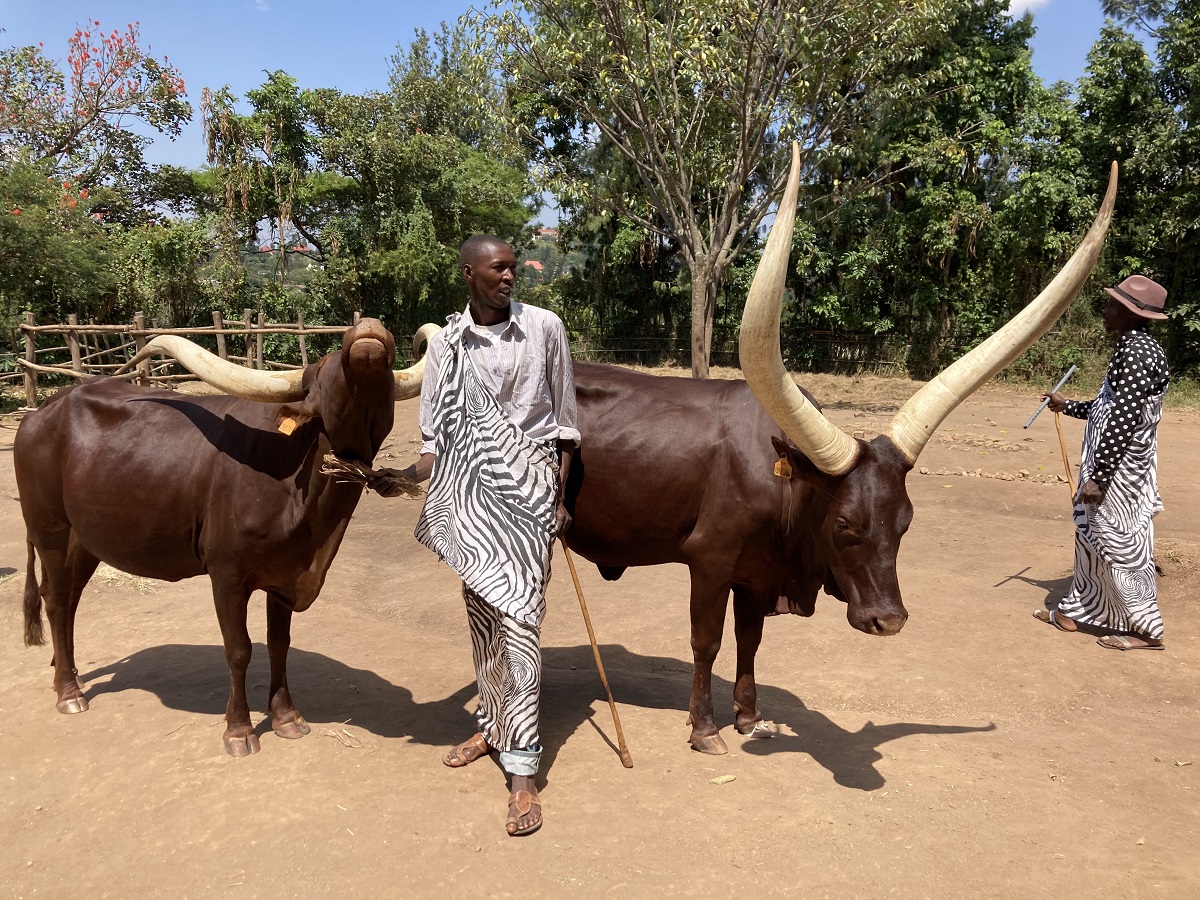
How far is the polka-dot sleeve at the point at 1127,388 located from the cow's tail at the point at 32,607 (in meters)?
6.08

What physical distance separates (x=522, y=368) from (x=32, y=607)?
3388 mm

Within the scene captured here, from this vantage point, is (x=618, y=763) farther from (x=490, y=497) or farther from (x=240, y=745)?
(x=240, y=745)

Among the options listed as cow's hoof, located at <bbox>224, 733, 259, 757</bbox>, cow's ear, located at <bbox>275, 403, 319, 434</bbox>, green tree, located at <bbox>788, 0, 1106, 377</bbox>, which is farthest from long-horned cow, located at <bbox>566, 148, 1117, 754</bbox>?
green tree, located at <bbox>788, 0, 1106, 377</bbox>

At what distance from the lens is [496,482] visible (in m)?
3.28

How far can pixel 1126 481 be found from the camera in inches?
213

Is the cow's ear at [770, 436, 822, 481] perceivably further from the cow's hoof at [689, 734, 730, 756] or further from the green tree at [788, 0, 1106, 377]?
the green tree at [788, 0, 1106, 377]

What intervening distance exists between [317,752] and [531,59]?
1372cm

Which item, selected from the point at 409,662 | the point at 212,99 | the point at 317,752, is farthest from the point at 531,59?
the point at 317,752

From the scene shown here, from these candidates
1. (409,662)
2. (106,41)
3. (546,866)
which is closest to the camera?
(546,866)

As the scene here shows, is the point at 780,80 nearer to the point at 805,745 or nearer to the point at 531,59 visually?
the point at 531,59

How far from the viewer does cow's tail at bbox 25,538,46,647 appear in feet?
15.6

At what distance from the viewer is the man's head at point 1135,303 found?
522 cm

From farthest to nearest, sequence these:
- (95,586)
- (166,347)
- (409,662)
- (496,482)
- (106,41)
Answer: (106,41) < (95,586) < (409,662) < (166,347) < (496,482)

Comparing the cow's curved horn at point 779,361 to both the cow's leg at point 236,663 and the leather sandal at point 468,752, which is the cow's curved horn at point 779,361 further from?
the cow's leg at point 236,663
